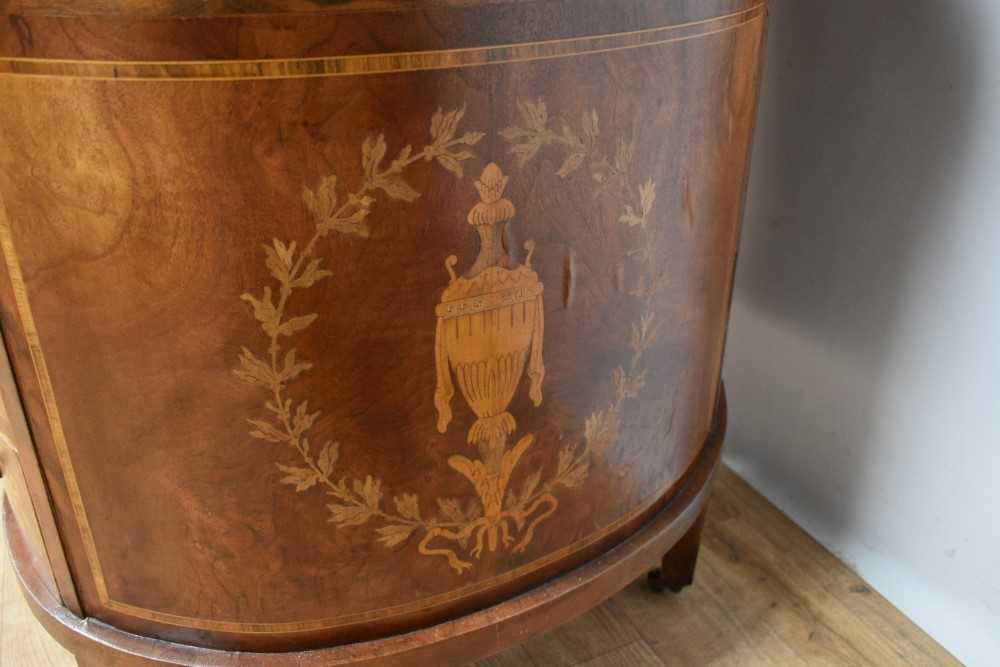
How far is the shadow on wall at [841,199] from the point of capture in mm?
997

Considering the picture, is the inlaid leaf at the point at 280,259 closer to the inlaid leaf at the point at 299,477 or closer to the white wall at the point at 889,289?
the inlaid leaf at the point at 299,477

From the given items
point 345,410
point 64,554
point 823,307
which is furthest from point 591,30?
point 823,307

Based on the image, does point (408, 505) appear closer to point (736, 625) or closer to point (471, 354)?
point (471, 354)

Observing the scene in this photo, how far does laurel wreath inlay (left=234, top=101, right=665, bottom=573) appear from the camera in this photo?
1.98 feet

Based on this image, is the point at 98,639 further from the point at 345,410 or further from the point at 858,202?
the point at 858,202

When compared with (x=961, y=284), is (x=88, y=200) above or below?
above

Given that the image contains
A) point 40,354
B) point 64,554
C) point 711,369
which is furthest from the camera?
point 711,369

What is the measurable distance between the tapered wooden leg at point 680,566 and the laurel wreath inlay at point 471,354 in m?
0.40

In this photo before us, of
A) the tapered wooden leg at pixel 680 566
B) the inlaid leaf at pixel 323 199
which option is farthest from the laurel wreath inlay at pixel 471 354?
the tapered wooden leg at pixel 680 566

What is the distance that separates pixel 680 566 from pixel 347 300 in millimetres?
733

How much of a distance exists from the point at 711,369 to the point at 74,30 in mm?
654

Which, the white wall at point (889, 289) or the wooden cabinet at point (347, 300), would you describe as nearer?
the wooden cabinet at point (347, 300)

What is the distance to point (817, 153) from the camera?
115cm

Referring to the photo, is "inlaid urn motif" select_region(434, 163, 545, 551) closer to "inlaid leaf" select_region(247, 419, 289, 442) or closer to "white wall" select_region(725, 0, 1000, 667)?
"inlaid leaf" select_region(247, 419, 289, 442)
